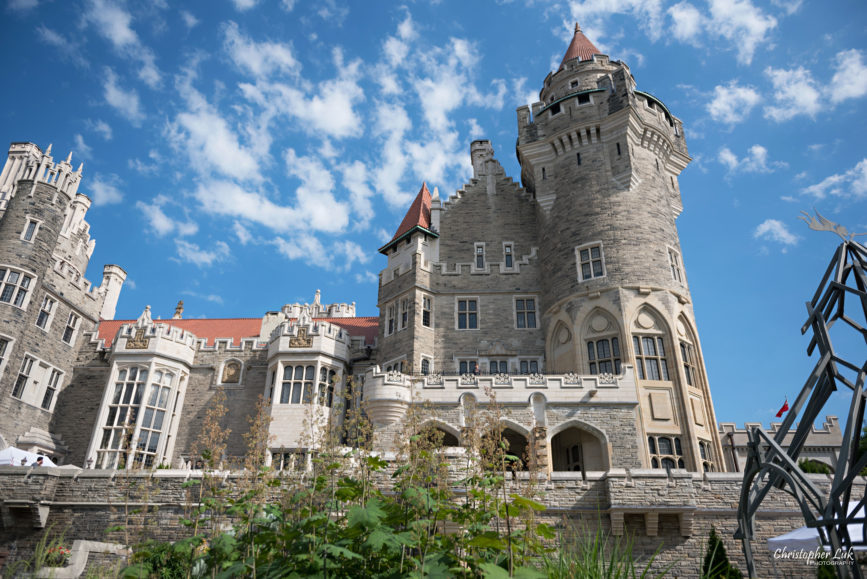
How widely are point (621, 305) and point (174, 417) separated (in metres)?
21.3

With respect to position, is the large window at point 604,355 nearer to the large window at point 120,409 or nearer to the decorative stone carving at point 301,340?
the decorative stone carving at point 301,340

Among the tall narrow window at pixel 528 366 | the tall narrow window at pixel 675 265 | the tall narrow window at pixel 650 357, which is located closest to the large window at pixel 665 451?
the tall narrow window at pixel 650 357

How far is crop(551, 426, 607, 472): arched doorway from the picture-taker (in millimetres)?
20781

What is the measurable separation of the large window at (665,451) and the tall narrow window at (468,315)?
9.45m

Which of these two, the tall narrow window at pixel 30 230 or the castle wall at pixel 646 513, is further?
the tall narrow window at pixel 30 230

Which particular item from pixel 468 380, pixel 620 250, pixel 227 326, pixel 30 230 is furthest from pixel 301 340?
pixel 620 250

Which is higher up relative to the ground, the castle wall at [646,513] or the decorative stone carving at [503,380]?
the decorative stone carving at [503,380]

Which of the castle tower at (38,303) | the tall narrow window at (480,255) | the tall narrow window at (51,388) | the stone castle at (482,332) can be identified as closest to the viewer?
the stone castle at (482,332)

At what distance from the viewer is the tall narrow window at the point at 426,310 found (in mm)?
26980

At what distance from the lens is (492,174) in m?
31.2

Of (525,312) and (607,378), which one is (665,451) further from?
(525,312)

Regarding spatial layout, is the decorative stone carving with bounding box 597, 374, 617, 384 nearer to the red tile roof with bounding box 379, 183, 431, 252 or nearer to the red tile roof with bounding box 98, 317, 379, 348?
the red tile roof with bounding box 379, 183, 431, 252

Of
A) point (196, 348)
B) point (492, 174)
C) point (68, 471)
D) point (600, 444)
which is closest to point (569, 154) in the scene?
point (492, 174)

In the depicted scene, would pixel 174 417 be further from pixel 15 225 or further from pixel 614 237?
pixel 614 237
